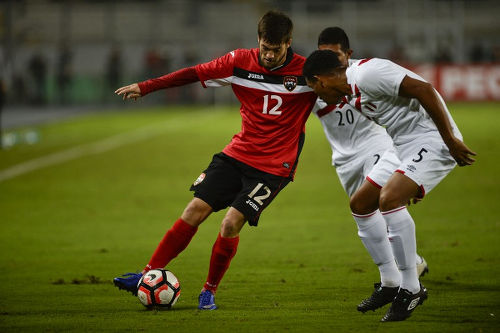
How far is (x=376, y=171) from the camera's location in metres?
6.58

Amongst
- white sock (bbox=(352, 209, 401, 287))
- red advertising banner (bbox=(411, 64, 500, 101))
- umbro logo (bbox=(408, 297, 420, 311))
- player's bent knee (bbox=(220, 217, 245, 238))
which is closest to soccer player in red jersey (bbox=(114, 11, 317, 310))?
player's bent knee (bbox=(220, 217, 245, 238))

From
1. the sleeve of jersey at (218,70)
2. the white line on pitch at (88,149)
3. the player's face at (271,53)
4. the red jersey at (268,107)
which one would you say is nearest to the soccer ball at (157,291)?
the red jersey at (268,107)

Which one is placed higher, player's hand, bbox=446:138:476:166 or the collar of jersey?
the collar of jersey

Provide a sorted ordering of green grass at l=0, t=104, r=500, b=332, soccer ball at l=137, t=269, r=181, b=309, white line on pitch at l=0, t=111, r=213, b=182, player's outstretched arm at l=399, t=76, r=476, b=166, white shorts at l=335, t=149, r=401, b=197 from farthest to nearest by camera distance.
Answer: white line on pitch at l=0, t=111, r=213, b=182 < white shorts at l=335, t=149, r=401, b=197 < soccer ball at l=137, t=269, r=181, b=309 < green grass at l=0, t=104, r=500, b=332 < player's outstretched arm at l=399, t=76, r=476, b=166

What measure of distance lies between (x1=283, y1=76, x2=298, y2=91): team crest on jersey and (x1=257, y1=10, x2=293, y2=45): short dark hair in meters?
0.31

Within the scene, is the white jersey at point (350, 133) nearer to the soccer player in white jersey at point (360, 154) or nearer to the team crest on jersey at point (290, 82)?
the soccer player in white jersey at point (360, 154)

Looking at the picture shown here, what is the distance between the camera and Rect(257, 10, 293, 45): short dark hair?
6504 mm

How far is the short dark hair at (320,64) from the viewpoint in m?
6.21

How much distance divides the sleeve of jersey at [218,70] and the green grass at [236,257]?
1719 mm

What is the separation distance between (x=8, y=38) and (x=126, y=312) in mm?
29601

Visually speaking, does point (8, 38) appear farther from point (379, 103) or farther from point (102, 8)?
point (379, 103)

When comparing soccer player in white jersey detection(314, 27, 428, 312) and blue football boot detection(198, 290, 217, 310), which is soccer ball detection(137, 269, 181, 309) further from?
soccer player in white jersey detection(314, 27, 428, 312)

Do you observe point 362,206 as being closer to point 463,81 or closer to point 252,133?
point 252,133

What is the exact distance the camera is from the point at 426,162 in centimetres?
615
